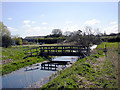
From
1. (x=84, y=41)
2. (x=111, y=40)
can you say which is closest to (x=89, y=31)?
(x=84, y=41)

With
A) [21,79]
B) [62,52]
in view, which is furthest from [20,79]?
[62,52]

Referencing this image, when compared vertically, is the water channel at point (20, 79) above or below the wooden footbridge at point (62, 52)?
below

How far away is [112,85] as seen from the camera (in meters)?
4.58

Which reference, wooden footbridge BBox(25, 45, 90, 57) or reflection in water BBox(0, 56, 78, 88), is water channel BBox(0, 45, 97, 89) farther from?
wooden footbridge BBox(25, 45, 90, 57)

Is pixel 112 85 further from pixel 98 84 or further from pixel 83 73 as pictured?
pixel 83 73

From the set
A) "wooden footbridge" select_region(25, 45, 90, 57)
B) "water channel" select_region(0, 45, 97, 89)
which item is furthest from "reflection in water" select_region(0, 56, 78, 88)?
"wooden footbridge" select_region(25, 45, 90, 57)

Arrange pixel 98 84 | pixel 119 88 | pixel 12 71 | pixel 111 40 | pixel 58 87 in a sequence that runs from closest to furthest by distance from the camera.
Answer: pixel 119 88 < pixel 58 87 < pixel 98 84 < pixel 12 71 < pixel 111 40

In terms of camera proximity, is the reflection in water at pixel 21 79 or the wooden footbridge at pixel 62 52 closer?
the reflection in water at pixel 21 79

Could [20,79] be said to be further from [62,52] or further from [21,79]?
[62,52]

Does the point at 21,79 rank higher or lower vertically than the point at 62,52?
lower

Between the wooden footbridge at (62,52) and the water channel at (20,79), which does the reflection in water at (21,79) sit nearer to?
the water channel at (20,79)

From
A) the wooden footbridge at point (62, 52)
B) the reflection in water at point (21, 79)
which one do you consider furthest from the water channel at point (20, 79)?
the wooden footbridge at point (62, 52)

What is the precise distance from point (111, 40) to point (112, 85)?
27.3m

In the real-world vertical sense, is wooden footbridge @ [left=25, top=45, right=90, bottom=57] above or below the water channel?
above
